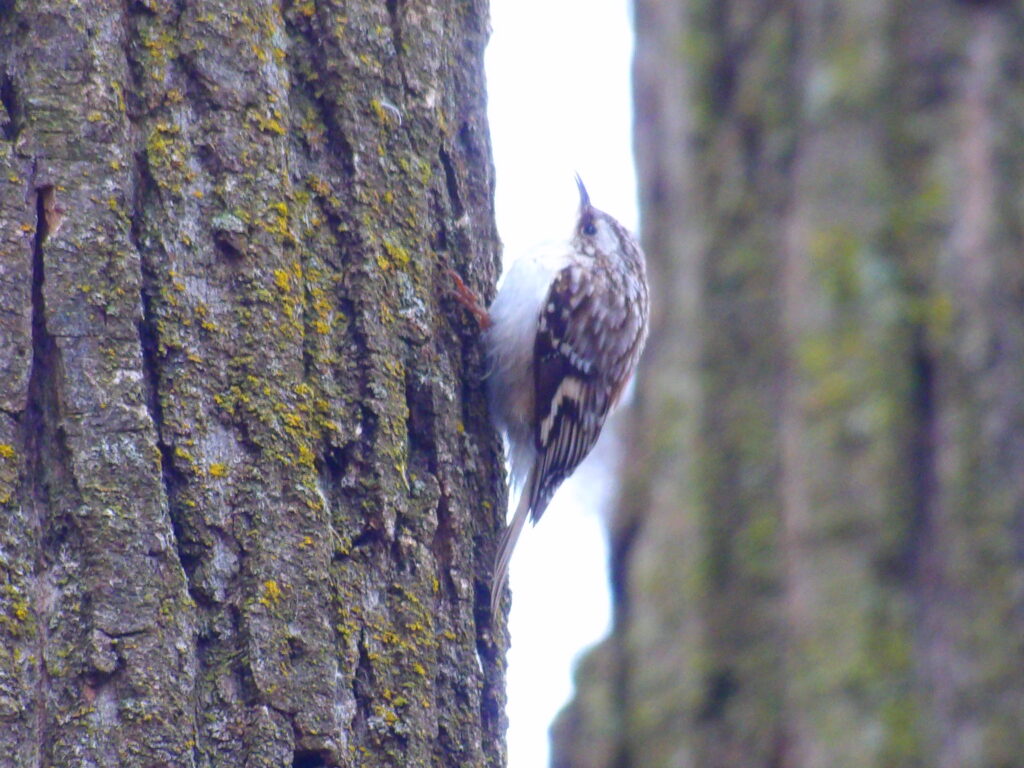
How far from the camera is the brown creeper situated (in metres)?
3.56

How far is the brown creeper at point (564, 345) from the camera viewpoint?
11.7ft

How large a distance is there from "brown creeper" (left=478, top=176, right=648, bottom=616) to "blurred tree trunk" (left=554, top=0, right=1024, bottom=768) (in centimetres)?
233

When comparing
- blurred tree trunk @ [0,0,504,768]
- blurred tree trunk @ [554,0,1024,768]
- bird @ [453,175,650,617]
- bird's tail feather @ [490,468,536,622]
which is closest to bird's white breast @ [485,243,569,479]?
bird @ [453,175,650,617]

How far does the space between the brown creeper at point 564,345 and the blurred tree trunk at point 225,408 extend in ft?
3.18

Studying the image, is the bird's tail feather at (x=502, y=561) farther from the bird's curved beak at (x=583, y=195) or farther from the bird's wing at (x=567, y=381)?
the bird's curved beak at (x=583, y=195)

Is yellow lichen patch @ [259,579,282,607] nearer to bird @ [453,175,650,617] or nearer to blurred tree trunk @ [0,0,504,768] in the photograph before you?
blurred tree trunk @ [0,0,504,768]

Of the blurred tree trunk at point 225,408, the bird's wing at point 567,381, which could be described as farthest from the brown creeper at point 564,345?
the blurred tree trunk at point 225,408

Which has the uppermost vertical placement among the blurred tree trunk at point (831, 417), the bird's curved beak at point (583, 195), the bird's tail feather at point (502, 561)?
the bird's curved beak at point (583, 195)

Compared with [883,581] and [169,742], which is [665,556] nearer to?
[883,581]

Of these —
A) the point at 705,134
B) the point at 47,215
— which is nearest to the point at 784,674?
the point at 705,134

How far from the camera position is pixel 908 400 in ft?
2.89

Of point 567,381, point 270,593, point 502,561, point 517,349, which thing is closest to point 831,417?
point 270,593

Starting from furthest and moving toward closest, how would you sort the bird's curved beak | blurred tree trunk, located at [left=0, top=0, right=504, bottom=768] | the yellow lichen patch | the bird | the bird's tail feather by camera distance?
the bird's curved beak, the bird, the bird's tail feather, the yellow lichen patch, blurred tree trunk, located at [left=0, top=0, right=504, bottom=768]

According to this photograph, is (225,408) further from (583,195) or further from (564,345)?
(583,195)
